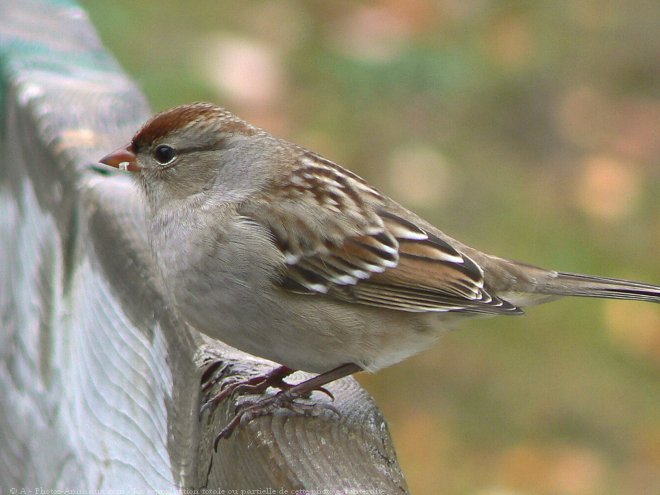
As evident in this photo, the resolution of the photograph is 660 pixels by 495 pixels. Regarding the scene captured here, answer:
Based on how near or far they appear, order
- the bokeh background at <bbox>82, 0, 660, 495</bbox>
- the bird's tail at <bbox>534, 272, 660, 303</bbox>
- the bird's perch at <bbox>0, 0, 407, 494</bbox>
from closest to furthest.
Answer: the bird's perch at <bbox>0, 0, 407, 494</bbox> → the bird's tail at <bbox>534, 272, 660, 303</bbox> → the bokeh background at <bbox>82, 0, 660, 495</bbox>

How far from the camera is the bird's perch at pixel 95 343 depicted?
1985 millimetres

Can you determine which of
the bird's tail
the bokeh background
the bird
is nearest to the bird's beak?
the bird

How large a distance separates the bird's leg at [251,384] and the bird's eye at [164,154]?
2.09 feet

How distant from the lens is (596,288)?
9.92 feet

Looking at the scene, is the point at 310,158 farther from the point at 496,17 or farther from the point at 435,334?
the point at 496,17

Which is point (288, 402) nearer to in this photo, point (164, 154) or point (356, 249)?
point (356, 249)

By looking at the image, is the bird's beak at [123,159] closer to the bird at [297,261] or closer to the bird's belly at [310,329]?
the bird at [297,261]

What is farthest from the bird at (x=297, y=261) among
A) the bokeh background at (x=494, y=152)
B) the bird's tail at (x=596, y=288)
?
the bokeh background at (x=494, y=152)

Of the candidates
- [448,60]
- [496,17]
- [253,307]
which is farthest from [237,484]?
[496,17]

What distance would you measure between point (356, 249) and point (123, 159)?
0.58 m

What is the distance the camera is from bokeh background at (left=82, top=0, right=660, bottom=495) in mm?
4488

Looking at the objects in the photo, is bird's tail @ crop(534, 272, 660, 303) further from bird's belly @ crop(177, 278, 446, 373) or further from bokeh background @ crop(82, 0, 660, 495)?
bokeh background @ crop(82, 0, 660, 495)

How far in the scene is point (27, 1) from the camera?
3.71 metres

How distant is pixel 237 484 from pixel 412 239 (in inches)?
41.2
